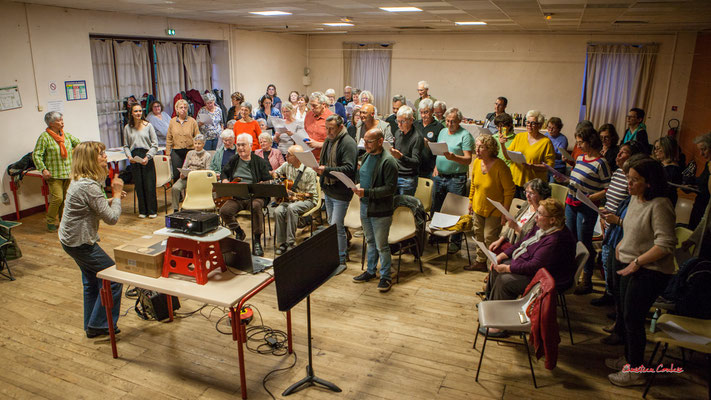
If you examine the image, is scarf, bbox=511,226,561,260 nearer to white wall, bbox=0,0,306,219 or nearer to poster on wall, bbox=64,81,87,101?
white wall, bbox=0,0,306,219

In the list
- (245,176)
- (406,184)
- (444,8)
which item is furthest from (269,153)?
(444,8)

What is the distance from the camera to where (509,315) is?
11.4 feet

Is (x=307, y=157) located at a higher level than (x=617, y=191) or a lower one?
higher

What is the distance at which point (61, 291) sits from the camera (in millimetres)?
4781

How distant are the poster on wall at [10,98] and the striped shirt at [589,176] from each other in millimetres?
7139

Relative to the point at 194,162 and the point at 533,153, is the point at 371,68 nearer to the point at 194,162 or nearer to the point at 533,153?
the point at 194,162

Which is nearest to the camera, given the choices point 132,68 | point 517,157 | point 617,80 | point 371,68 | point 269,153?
point 517,157

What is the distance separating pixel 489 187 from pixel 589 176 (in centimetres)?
91

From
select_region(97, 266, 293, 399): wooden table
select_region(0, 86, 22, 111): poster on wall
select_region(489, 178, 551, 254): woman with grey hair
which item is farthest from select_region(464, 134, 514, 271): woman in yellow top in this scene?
select_region(0, 86, 22, 111): poster on wall

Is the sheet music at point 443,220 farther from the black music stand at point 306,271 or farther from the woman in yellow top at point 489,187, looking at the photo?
the black music stand at point 306,271

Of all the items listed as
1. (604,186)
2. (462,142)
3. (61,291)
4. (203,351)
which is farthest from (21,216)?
(604,186)

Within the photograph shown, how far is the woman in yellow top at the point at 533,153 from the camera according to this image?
204 inches

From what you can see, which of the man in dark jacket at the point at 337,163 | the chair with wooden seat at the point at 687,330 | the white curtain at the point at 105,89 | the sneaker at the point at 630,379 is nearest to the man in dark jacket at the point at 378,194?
the man in dark jacket at the point at 337,163

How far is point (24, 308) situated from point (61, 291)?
37cm
